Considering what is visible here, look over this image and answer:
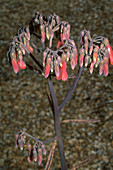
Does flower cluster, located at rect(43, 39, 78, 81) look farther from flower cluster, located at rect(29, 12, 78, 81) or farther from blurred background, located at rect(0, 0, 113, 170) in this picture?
blurred background, located at rect(0, 0, 113, 170)

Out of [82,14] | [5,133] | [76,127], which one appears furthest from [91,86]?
[82,14]

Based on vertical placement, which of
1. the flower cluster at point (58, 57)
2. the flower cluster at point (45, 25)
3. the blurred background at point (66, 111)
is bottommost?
the blurred background at point (66, 111)

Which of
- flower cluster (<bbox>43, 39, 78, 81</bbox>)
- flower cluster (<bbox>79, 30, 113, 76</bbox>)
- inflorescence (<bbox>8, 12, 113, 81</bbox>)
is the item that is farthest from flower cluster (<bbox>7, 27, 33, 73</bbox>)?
flower cluster (<bbox>79, 30, 113, 76</bbox>)

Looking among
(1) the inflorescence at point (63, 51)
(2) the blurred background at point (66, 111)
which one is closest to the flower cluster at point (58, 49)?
(1) the inflorescence at point (63, 51)

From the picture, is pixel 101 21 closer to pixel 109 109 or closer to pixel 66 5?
pixel 66 5

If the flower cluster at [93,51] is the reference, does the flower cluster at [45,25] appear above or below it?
above

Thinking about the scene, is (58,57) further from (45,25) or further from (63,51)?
(45,25)

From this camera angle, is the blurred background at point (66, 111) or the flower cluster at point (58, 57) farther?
the blurred background at point (66, 111)

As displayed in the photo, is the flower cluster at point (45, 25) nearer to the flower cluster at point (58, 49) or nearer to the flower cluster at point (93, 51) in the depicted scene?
the flower cluster at point (58, 49)

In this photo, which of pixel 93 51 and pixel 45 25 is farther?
pixel 45 25

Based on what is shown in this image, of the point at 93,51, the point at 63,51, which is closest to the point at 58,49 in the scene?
the point at 63,51
